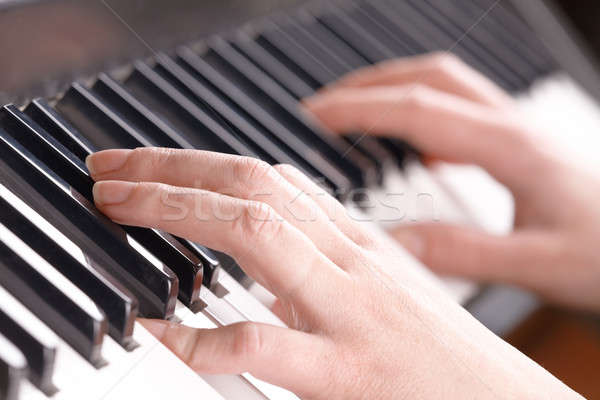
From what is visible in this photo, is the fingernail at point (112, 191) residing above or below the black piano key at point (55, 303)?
above

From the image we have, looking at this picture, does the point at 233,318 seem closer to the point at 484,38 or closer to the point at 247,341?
the point at 247,341

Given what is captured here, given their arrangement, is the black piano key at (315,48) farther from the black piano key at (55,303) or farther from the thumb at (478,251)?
the black piano key at (55,303)

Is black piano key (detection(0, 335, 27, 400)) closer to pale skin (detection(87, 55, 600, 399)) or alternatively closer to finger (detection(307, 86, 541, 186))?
pale skin (detection(87, 55, 600, 399))

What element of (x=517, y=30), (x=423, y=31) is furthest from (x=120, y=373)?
(x=517, y=30)

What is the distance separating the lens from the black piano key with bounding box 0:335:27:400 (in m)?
0.48

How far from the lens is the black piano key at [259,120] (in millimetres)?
906

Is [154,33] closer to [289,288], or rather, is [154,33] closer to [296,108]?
[296,108]

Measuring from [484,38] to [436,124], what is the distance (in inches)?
15.3

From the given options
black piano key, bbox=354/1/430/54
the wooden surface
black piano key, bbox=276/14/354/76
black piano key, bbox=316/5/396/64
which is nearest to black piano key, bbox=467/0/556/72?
black piano key, bbox=354/1/430/54

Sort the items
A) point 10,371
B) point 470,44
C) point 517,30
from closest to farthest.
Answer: point 10,371, point 470,44, point 517,30

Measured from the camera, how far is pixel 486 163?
3.76 ft

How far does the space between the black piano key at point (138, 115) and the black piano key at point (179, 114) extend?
3cm

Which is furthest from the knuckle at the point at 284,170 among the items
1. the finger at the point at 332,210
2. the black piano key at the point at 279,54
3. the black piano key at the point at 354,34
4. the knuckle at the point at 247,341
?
the black piano key at the point at 354,34

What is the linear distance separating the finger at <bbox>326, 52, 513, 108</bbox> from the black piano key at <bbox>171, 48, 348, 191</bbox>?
0.22 m
